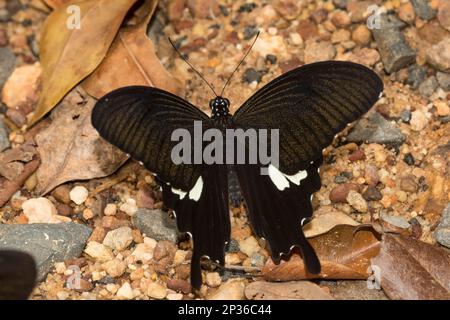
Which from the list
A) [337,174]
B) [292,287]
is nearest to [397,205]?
[337,174]

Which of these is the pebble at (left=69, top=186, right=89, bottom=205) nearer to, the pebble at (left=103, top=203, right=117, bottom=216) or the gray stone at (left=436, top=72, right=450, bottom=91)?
the pebble at (left=103, top=203, right=117, bottom=216)

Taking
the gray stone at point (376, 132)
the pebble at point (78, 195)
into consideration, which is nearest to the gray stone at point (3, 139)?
the pebble at point (78, 195)

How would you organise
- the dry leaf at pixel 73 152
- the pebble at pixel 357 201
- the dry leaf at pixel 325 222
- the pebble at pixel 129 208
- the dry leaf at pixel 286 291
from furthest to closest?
the dry leaf at pixel 73 152, the pebble at pixel 129 208, the pebble at pixel 357 201, the dry leaf at pixel 325 222, the dry leaf at pixel 286 291

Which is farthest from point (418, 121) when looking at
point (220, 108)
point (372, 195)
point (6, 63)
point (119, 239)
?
point (6, 63)

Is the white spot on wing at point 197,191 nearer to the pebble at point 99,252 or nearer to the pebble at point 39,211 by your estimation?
the pebble at point 99,252

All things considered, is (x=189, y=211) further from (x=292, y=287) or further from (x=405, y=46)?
(x=405, y=46)

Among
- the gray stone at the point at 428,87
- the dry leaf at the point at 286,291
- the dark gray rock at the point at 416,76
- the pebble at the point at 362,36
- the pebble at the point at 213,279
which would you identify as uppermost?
the pebble at the point at 362,36

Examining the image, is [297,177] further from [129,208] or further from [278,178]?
[129,208]
